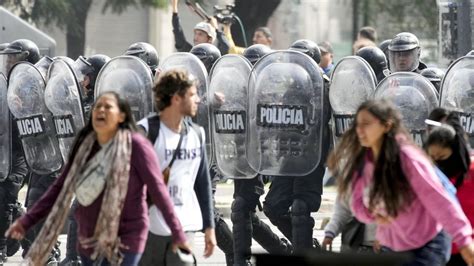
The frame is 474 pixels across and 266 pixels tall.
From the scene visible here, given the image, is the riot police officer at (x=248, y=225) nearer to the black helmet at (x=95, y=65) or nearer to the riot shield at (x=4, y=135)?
the black helmet at (x=95, y=65)

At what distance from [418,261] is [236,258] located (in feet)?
14.2

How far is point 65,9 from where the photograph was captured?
27.8 m

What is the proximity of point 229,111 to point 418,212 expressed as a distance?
4.21 m

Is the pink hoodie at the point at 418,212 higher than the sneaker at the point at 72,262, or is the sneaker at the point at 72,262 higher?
the pink hoodie at the point at 418,212

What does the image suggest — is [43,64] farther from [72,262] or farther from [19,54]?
[72,262]

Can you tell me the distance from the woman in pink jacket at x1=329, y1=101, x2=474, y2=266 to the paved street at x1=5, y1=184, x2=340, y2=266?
4574mm

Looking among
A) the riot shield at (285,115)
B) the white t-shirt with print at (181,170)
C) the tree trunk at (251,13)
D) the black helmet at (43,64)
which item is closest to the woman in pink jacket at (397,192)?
the white t-shirt with print at (181,170)

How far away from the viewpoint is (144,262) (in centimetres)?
824

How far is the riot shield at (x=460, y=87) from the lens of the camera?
10.8 metres

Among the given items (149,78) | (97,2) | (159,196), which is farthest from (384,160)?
(97,2)

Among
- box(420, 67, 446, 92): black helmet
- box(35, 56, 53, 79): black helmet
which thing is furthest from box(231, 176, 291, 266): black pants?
box(35, 56, 53, 79): black helmet

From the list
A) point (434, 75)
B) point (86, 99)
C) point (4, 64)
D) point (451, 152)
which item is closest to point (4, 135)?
point (86, 99)

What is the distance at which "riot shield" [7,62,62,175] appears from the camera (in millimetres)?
12367

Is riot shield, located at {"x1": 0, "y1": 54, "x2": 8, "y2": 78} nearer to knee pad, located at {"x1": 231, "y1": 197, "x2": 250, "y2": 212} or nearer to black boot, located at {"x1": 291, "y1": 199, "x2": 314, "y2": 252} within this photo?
knee pad, located at {"x1": 231, "y1": 197, "x2": 250, "y2": 212}
